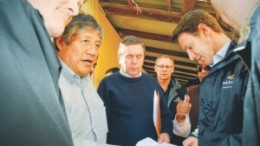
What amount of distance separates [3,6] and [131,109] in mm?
1838

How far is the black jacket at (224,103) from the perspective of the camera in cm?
155

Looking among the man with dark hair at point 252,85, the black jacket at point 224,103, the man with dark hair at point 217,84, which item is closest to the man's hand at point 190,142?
the man with dark hair at point 217,84

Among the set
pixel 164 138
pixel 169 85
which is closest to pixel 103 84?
pixel 164 138

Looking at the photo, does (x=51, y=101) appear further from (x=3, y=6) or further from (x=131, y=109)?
(x=131, y=109)

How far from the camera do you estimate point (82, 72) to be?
6.30 ft

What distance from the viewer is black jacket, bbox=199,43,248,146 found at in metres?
1.55

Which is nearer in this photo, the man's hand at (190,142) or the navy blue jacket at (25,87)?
the navy blue jacket at (25,87)

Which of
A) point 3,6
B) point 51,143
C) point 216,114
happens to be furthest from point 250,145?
point 216,114

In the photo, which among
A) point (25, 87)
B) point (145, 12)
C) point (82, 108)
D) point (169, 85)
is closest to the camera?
point (25, 87)

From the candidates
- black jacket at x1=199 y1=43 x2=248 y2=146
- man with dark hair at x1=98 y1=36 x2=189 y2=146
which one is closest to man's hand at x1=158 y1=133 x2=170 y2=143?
man with dark hair at x1=98 y1=36 x2=189 y2=146

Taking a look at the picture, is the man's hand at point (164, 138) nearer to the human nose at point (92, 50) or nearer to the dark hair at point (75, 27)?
the human nose at point (92, 50)

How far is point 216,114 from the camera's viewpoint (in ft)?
5.66

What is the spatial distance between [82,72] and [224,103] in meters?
0.87

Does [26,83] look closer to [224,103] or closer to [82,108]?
[82,108]
